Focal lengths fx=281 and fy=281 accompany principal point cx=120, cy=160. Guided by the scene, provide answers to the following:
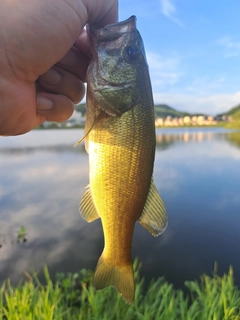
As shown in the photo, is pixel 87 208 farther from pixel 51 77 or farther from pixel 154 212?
pixel 51 77

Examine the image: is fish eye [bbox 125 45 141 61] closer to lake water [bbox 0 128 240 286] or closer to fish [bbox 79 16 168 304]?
fish [bbox 79 16 168 304]

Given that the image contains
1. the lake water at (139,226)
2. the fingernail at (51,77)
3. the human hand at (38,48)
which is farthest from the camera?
the lake water at (139,226)

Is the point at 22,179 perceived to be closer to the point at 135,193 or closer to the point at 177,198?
the point at 177,198

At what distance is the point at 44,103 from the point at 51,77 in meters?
0.18

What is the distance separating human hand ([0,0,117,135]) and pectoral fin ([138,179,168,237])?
95 cm

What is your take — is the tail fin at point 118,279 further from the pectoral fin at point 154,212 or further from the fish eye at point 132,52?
the fish eye at point 132,52

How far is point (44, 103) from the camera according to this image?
1.93 m

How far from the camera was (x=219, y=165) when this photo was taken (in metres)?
15.7

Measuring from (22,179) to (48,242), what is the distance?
6324mm

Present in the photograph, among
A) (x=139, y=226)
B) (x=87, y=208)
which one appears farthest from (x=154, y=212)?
(x=139, y=226)

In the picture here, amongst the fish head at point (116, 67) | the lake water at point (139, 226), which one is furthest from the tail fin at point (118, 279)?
the lake water at point (139, 226)

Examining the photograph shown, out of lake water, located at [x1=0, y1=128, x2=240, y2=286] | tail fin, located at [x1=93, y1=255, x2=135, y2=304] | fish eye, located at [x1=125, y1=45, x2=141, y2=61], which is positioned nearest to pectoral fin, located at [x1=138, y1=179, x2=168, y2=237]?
tail fin, located at [x1=93, y1=255, x2=135, y2=304]

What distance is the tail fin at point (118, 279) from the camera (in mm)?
1562

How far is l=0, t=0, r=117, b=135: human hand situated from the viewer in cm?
147
